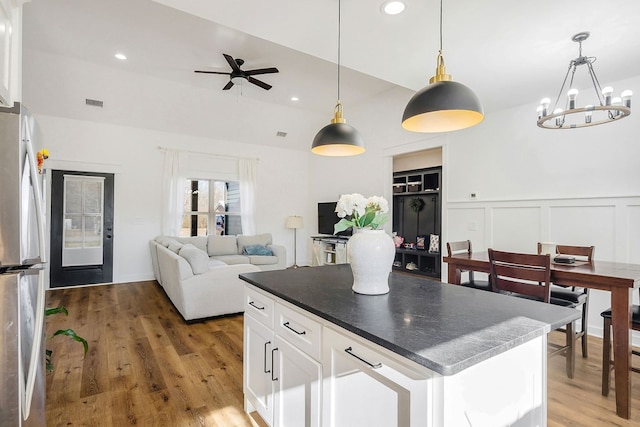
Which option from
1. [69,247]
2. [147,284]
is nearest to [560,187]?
[147,284]

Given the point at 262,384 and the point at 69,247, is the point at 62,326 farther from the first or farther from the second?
the point at 262,384

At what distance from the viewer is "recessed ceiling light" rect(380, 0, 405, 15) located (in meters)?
2.35

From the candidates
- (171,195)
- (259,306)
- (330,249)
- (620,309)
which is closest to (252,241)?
(330,249)

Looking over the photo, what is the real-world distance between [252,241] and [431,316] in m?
5.54

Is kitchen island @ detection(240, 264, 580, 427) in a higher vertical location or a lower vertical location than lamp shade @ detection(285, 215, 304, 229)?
lower

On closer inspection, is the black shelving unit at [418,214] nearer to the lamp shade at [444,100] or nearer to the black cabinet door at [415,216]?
the black cabinet door at [415,216]

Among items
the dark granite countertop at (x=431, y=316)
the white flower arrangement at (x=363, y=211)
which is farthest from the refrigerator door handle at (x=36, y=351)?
the white flower arrangement at (x=363, y=211)

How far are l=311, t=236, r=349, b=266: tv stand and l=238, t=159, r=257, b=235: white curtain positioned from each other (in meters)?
1.46

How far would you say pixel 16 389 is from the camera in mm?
1179

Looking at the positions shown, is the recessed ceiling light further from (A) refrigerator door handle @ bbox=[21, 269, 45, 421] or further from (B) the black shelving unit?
(B) the black shelving unit

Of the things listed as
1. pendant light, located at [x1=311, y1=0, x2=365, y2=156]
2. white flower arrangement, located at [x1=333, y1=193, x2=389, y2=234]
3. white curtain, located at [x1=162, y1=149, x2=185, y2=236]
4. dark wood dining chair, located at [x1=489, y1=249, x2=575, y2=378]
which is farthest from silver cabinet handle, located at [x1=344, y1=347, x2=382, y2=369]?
white curtain, located at [x1=162, y1=149, x2=185, y2=236]

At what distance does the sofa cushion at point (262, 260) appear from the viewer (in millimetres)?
5926

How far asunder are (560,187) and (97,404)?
472 cm

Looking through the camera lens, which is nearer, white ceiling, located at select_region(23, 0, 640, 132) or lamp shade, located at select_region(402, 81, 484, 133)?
lamp shade, located at select_region(402, 81, 484, 133)
